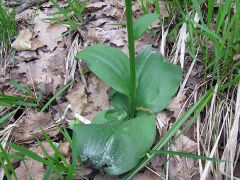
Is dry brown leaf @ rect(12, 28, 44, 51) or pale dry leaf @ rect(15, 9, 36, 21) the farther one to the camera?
pale dry leaf @ rect(15, 9, 36, 21)

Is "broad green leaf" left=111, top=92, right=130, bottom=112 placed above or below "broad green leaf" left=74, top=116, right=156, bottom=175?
above

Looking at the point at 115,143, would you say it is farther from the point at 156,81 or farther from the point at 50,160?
the point at 156,81

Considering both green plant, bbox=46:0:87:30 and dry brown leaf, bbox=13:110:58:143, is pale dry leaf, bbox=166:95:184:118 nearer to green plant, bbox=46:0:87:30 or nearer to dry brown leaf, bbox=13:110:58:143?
dry brown leaf, bbox=13:110:58:143

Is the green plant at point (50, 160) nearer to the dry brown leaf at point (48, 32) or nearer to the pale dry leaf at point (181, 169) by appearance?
the pale dry leaf at point (181, 169)

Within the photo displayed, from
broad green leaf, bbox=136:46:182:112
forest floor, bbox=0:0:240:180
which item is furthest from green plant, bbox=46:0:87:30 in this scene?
broad green leaf, bbox=136:46:182:112

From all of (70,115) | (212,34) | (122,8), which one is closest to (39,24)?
(122,8)

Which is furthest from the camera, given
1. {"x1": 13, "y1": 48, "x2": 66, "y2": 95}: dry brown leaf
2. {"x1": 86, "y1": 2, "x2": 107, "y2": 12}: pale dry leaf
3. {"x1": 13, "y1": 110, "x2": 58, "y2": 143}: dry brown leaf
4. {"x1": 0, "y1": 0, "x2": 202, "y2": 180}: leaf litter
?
{"x1": 86, "y1": 2, "x2": 107, "y2": 12}: pale dry leaf

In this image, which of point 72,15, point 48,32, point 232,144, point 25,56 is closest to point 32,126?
point 25,56

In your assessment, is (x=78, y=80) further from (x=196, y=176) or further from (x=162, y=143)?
(x=196, y=176)

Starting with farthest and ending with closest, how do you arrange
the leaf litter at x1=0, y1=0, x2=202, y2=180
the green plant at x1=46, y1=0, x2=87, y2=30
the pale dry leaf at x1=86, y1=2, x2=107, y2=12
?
the pale dry leaf at x1=86, y1=2, x2=107, y2=12 < the green plant at x1=46, y1=0, x2=87, y2=30 < the leaf litter at x1=0, y1=0, x2=202, y2=180
